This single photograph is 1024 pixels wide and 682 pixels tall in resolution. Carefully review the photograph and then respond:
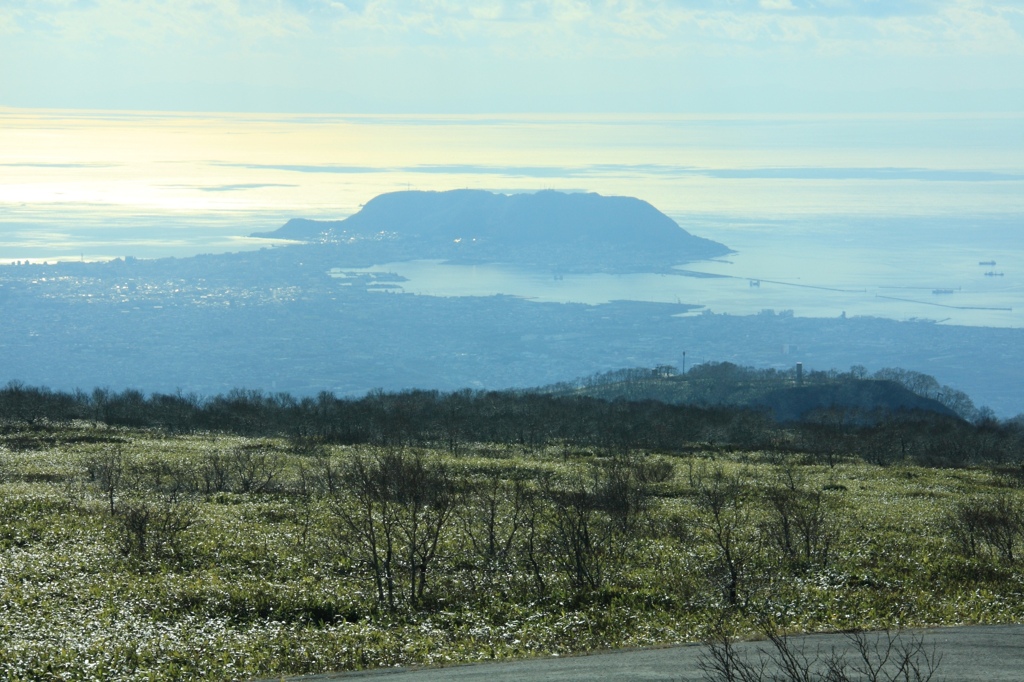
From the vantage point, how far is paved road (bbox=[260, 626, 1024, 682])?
19656 mm

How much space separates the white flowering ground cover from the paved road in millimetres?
899

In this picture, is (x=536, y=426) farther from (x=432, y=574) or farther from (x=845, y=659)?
(x=845, y=659)

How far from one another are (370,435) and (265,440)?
1793 centimetres

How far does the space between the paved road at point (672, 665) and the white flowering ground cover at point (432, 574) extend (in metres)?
0.90

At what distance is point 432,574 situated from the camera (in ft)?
101

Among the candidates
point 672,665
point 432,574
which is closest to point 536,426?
point 432,574

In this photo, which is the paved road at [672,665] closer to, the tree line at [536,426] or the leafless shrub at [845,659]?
the leafless shrub at [845,659]

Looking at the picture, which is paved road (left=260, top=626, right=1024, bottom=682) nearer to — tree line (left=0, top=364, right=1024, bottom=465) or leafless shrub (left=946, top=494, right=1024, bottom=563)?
leafless shrub (left=946, top=494, right=1024, bottom=563)

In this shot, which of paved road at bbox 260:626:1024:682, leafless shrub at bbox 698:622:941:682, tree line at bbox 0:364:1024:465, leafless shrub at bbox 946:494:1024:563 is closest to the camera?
leafless shrub at bbox 698:622:941:682

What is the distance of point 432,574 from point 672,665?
11.8m

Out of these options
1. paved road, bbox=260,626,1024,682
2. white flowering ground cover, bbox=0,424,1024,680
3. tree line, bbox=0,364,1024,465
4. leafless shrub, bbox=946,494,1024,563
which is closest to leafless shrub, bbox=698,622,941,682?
paved road, bbox=260,626,1024,682

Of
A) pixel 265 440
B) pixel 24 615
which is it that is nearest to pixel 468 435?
pixel 265 440

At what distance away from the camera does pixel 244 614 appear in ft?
85.3

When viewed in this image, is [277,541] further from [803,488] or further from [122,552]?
[803,488]
